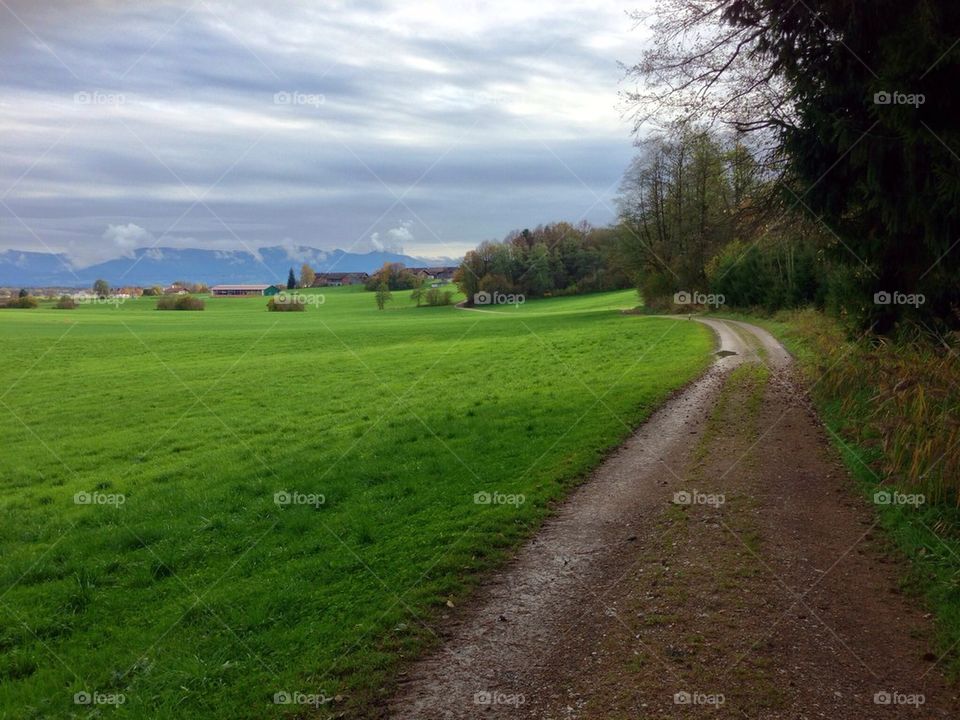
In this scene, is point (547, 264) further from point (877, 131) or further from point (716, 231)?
point (877, 131)

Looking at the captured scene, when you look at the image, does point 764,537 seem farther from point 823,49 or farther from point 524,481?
point 823,49

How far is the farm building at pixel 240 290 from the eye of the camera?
103 metres

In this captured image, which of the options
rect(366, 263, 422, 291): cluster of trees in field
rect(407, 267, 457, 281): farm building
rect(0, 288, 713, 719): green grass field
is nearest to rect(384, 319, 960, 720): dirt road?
rect(0, 288, 713, 719): green grass field

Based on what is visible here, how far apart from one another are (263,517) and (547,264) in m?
75.3

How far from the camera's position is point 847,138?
422 inches

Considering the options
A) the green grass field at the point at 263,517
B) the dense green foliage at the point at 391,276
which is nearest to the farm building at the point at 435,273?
the dense green foliage at the point at 391,276

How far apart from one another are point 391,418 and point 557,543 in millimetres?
8536

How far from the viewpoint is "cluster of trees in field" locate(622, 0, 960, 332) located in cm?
923

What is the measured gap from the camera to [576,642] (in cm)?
516

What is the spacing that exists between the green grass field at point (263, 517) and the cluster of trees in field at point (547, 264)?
4700 cm

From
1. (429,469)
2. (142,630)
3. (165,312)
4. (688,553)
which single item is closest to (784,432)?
(688,553)

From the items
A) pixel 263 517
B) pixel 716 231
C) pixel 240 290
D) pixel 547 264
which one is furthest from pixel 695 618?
pixel 240 290

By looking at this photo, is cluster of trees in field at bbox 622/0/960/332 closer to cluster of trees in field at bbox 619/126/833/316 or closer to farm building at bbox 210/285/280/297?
cluster of trees in field at bbox 619/126/833/316

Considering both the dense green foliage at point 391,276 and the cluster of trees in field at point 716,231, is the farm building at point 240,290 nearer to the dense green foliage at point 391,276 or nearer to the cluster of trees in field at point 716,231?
the dense green foliage at point 391,276
